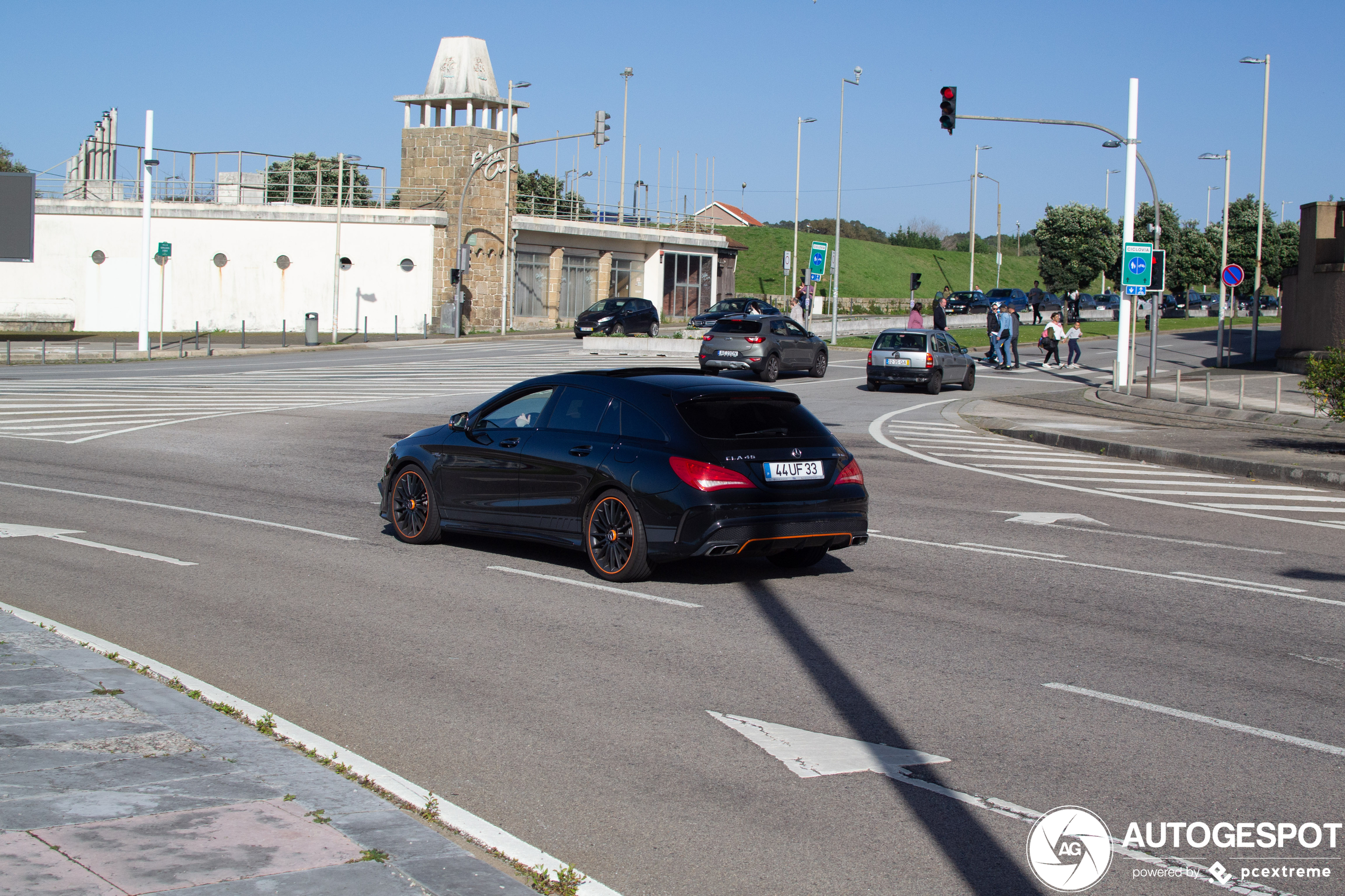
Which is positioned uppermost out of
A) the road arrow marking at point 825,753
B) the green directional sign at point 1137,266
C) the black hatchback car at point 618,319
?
the green directional sign at point 1137,266

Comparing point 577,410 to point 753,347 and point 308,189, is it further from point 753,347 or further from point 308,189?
point 308,189

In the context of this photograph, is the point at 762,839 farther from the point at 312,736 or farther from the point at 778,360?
the point at 778,360

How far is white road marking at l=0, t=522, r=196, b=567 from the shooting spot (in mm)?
10023

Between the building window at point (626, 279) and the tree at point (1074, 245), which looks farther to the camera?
the tree at point (1074, 245)

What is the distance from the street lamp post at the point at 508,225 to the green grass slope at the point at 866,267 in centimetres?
3479

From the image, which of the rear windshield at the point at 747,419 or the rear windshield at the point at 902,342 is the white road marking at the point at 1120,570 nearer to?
the rear windshield at the point at 747,419

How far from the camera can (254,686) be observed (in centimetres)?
643

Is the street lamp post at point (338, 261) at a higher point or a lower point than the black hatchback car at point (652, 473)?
higher

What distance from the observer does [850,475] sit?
927 centimetres

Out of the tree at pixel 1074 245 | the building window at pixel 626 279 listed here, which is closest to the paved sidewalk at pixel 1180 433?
the building window at pixel 626 279

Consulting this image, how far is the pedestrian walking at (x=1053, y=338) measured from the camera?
4184cm

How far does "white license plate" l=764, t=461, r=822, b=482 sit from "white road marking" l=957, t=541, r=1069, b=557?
2461mm

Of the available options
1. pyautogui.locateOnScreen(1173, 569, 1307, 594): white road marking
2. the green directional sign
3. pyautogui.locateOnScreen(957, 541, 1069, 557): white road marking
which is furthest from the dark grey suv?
pyautogui.locateOnScreen(1173, 569, 1307, 594): white road marking

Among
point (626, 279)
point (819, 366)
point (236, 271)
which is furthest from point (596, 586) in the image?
point (626, 279)
